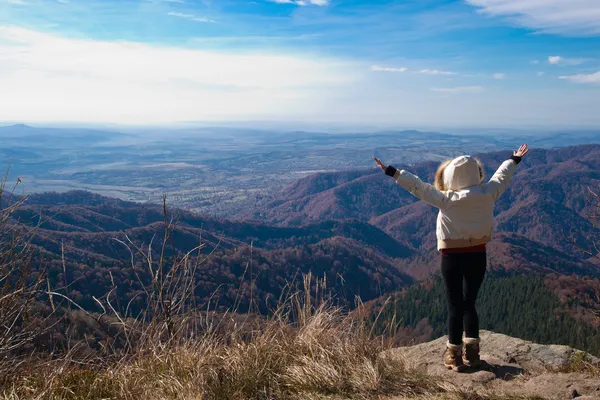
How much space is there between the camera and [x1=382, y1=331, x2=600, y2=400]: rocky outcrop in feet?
10.3

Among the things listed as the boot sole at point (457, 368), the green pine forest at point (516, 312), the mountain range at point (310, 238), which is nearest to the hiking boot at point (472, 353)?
the boot sole at point (457, 368)

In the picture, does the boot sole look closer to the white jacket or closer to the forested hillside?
the white jacket

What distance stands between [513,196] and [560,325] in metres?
152

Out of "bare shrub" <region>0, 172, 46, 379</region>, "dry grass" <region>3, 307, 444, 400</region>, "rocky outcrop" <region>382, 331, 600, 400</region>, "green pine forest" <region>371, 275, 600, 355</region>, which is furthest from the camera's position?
"green pine forest" <region>371, 275, 600, 355</region>

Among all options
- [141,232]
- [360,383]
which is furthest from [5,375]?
[141,232]

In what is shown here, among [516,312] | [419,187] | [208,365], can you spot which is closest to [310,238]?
[516,312]

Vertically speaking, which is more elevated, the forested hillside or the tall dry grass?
the tall dry grass

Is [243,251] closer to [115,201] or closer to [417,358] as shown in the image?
[417,358]

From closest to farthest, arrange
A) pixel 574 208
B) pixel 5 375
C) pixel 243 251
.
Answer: pixel 5 375 < pixel 243 251 < pixel 574 208

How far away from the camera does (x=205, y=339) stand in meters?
3.43

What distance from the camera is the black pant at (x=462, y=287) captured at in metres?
3.83

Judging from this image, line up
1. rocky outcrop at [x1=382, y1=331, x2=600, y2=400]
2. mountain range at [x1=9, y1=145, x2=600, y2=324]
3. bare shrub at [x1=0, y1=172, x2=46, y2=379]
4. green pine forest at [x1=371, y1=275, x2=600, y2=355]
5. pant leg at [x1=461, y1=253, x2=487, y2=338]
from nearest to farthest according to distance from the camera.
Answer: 1. bare shrub at [x1=0, y1=172, x2=46, y2=379]
2. rocky outcrop at [x1=382, y1=331, x2=600, y2=400]
3. pant leg at [x1=461, y1=253, x2=487, y2=338]
4. green pine forest at [x1=371, y1=275, x2=600, y2=355]
5. mountain range at [x1=9, y1=145, x2=600, y2=324]

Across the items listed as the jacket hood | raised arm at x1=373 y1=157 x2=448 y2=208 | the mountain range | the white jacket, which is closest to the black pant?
the white jacket

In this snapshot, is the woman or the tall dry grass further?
the woman
